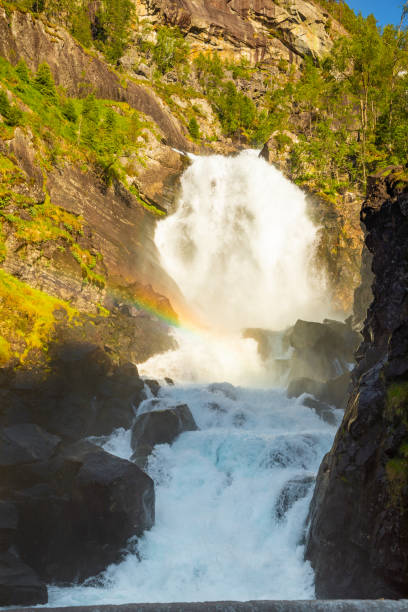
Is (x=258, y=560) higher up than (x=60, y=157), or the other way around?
(x=60, y=157)

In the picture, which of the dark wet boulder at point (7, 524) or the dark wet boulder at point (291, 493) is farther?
the dark wet boulder at point (291, 493)

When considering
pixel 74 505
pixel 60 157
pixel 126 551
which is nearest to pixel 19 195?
pixel 60 157

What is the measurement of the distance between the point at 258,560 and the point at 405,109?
135 feet

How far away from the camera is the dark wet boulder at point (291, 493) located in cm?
1224

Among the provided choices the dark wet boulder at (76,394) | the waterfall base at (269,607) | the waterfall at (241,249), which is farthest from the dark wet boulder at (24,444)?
the waterfall at (241,249)

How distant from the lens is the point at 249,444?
15758 mm

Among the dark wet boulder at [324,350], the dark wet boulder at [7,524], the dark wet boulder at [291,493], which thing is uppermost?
the dark wet boulder at [324,350]

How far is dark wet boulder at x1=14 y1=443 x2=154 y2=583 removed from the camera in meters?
11.0

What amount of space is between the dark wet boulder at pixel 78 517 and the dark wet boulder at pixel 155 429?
14.0 feet

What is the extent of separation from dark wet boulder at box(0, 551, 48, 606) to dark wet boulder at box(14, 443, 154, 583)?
147 centimetres

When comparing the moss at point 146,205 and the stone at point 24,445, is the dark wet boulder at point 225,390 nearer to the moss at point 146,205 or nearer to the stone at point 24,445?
the stone at point 24,445

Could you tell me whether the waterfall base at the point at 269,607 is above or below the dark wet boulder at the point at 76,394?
above

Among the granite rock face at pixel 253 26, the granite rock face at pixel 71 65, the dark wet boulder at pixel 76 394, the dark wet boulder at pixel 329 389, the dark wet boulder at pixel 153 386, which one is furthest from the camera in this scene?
the granite rock face at pixel 253 26

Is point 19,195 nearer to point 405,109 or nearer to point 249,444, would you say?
point 249,444
